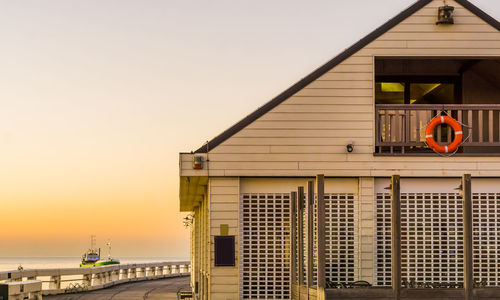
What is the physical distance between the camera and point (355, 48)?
57.6 ft

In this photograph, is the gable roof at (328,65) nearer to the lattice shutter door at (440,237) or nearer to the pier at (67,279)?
the lattice shutter door at (440,237)

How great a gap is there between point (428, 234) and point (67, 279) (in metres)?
15.7

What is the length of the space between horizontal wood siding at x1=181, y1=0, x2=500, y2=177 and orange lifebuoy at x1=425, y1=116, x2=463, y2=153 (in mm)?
288

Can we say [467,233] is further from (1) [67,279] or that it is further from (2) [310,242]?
(1) [67,279]

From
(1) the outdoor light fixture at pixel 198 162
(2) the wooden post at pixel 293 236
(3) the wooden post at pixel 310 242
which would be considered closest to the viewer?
(3) the wooden post at pixel 310 242

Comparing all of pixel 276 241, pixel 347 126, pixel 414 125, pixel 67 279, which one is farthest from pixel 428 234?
pixel 67 279

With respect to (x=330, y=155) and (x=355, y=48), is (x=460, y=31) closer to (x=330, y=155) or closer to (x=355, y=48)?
(x=355, y=48)

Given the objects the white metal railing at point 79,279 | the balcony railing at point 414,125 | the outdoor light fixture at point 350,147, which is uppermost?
the balcony railing at point 414,125

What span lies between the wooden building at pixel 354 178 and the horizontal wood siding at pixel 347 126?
0.02 meters

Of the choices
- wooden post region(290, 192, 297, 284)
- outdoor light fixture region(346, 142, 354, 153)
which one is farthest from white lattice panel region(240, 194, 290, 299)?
outdoor light fixture region(346, 142, 354, 153)

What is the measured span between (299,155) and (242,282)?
2.93 meters

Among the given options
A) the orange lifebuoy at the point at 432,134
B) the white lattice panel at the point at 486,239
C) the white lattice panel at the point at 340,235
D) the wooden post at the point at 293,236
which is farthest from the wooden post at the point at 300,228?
the white lattice panel at the point at 486,239

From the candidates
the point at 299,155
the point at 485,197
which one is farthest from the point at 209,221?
the point at 485,197

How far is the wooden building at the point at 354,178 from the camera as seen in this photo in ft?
56.7
